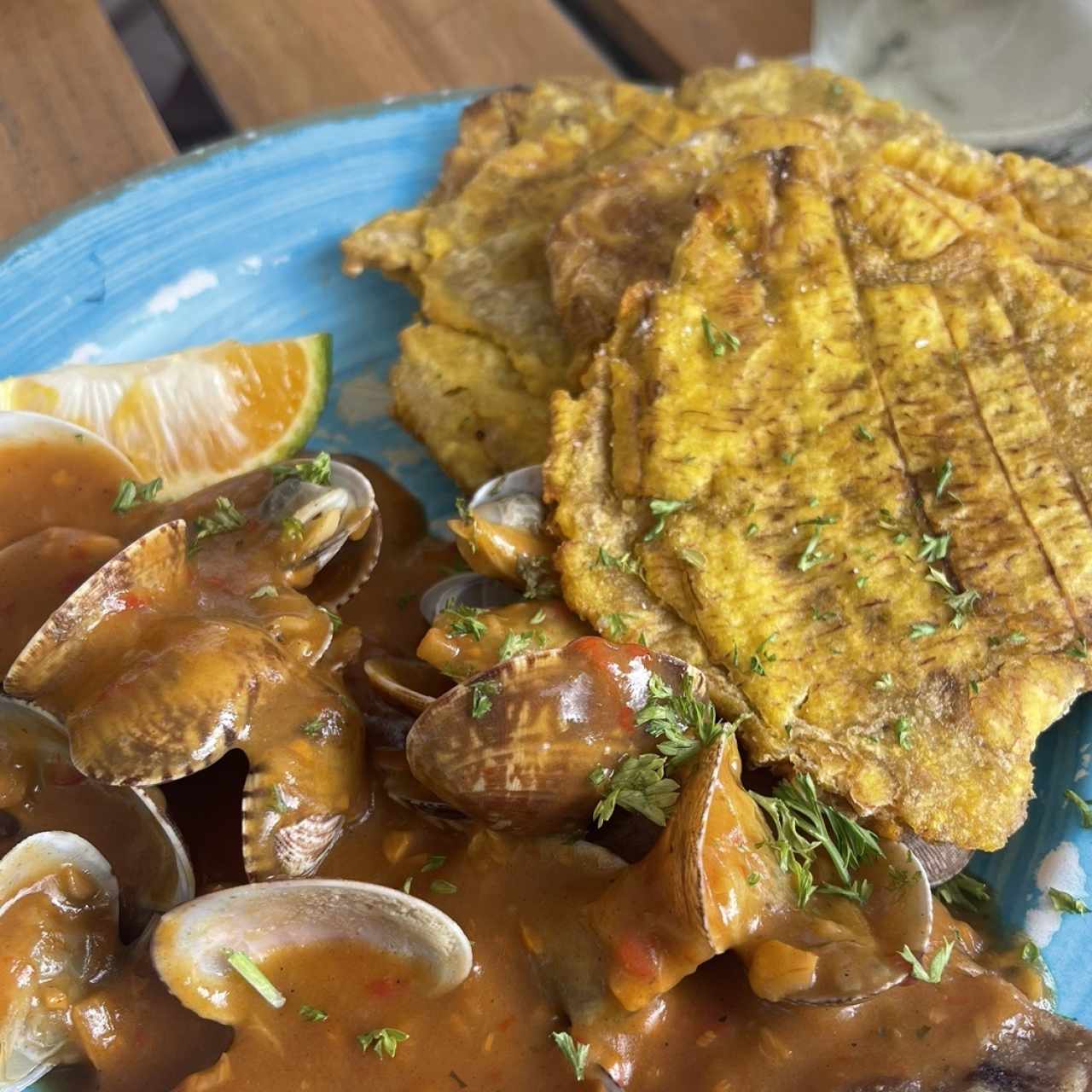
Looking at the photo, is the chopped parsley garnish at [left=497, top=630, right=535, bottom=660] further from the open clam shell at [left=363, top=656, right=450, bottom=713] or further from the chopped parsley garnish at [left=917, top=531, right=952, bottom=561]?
the chopped parsley garnish at [left=917, top=531, right=952, bottom=561]

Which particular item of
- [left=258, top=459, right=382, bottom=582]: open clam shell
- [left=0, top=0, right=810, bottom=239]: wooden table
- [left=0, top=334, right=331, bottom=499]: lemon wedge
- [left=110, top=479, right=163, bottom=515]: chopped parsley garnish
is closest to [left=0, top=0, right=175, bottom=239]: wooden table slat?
[left=0, top=0, right=810, bottom=239]: wooden table

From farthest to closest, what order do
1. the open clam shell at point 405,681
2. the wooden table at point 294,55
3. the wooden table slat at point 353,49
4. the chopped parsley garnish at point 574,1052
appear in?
the wooden table slat at point 353,49
the wooden table at point 294,55
the open clam shell at point 405,681
the chopped parsley garnish at point 574,1052

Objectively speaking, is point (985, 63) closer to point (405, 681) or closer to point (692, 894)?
point (405, 681)

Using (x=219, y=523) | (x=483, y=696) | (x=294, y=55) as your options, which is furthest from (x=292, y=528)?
(x=294, y=55)

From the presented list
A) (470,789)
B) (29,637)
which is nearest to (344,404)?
(29,637)

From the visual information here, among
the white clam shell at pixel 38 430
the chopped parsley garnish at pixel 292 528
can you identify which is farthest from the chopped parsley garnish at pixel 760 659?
the white clam shell at pixel 38 430

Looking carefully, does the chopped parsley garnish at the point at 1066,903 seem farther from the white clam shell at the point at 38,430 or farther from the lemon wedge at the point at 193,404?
the white clam shell at the point at 38,430

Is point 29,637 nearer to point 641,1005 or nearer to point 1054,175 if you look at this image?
point 641,1005
